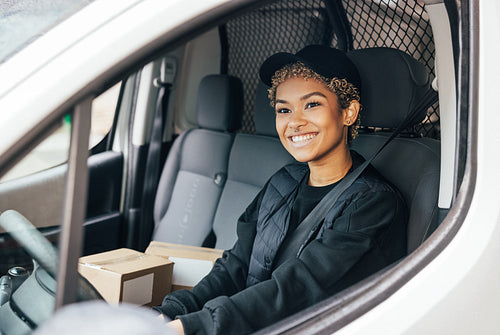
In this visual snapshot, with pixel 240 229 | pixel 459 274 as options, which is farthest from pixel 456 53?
pixel 240 229

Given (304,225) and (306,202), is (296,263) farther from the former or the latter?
(306,202)

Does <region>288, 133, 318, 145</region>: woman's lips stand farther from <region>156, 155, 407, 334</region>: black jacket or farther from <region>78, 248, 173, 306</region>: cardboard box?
<region>78, 248, 173, 306</region>: cardboard box

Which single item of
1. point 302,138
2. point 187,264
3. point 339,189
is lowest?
point 187,264

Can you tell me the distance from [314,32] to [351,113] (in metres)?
1.03

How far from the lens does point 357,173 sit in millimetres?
1444

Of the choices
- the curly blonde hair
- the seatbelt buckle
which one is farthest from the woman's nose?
the seatbelt buckle

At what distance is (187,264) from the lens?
1.79m

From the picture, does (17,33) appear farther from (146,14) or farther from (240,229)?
(240,229)

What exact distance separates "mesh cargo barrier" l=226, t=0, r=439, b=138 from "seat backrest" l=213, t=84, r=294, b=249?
0.52m

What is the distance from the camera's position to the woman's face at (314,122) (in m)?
1.56

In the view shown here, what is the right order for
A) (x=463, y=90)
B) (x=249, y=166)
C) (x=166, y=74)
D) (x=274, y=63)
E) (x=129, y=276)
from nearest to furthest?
(x=463, y=90)
(x=129, y=276)
(x=274, y=63)
(x=249, y=166)
(x=166, y=74)

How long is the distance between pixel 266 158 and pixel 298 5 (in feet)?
2.84

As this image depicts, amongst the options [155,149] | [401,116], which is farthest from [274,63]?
[155,149]

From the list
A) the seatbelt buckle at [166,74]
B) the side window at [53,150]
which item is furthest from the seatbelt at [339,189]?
the seatbelt buckle at [166,74]
